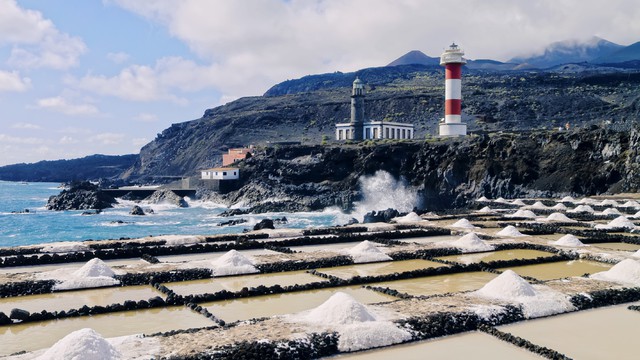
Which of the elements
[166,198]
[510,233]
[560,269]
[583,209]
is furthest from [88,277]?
[166,198]

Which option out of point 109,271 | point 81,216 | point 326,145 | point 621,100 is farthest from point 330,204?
point 621,100

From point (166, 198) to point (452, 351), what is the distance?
8190 centimetres

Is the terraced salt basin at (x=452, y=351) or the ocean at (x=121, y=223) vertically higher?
the terraced salt basin at (x=452, y=351)

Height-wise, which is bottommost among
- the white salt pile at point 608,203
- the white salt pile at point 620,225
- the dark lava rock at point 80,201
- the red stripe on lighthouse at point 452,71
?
the dark lava rock at point 80,201

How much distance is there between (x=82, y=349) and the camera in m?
8.16

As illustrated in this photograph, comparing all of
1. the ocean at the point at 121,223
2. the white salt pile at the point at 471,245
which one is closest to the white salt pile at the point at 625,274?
the white salt pile at the point at 471,245

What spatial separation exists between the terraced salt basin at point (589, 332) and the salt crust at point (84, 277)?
996cm

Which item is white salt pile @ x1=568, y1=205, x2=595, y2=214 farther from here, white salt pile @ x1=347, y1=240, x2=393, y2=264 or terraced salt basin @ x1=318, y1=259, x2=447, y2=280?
white salt pile @ x1=347, y1=240, x2=393, y2=264

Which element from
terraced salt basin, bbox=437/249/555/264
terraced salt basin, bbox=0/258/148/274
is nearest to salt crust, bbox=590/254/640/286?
terraced salt basin, bbox=437/249/555/264

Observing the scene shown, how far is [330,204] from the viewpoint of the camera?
7375 centimetres

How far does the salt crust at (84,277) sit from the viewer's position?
14.7 m

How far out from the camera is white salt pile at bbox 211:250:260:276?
16344 millimetres

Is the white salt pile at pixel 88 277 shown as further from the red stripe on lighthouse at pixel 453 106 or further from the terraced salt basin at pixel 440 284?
the red stripe on lighthouse at pixel 453 106

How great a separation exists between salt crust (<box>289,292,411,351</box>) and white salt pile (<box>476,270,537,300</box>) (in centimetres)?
327
